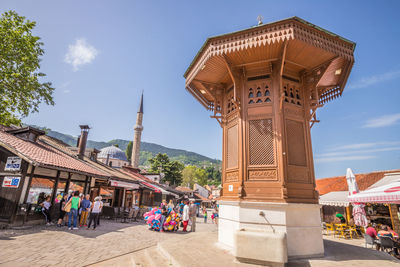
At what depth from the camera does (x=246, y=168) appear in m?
6.33

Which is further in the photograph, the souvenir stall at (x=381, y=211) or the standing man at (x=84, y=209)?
the standing man at (x=84, y=209)

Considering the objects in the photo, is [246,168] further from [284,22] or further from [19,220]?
[19,220]

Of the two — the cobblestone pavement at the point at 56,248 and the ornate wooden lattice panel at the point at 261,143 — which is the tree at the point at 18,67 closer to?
the cobblestone pavement at the point at 56,248

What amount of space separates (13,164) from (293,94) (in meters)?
12.8

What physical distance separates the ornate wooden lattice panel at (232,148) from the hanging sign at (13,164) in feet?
32.4

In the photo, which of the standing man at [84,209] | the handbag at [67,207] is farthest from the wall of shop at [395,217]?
the handbag at [67,207]

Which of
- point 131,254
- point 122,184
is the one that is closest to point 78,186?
point 122,184

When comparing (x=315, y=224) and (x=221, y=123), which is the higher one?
(x=221, y=123)

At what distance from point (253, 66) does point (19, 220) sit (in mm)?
12168

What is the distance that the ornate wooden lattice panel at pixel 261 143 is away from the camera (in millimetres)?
6254

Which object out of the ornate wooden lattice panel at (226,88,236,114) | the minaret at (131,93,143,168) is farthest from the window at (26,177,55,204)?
the minaret at (131,93,143,168)

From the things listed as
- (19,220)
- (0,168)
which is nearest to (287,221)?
(19,220)

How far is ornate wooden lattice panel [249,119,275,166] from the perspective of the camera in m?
6.25

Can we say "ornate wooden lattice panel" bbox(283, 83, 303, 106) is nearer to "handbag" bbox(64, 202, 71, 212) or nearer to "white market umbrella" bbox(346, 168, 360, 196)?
"white market umbrella" bbox(346, 168, 360, 196)
